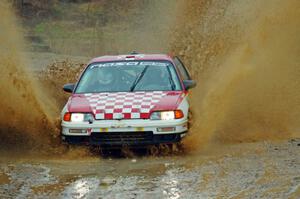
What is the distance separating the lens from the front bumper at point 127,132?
9.38 m

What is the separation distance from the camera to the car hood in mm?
9469

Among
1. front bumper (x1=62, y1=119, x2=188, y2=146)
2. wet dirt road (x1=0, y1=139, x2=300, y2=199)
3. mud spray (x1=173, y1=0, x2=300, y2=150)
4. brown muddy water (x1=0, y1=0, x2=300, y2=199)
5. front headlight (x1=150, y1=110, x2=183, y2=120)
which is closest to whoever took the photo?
wet dirt road (x1=0, y1=139, x2=300, y2=199)

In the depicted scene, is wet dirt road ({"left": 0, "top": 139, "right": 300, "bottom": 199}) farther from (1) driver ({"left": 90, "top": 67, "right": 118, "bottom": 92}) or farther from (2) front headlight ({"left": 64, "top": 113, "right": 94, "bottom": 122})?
(1) driver ({"left": 90, "top": 67, "right": 118, "bottom": 92})

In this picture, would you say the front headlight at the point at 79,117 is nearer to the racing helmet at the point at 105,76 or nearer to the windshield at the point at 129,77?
the windshield at the point at 129,77

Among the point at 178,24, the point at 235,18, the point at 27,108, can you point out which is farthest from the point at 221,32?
the point at 27,108

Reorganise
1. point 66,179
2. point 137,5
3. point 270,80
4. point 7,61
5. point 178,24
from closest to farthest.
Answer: point 66,179 → point 7,61 → point 270,80 → point 178,24 → point 137,5

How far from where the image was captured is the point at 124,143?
9.46 metres

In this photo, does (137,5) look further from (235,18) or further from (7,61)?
(7,61)

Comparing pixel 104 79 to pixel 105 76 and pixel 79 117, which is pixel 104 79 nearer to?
pixel 105 76

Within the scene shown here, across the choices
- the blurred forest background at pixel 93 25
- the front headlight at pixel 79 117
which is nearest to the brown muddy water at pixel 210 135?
the front headlight at pixel 79 117

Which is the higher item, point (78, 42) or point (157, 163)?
point (157, 163)

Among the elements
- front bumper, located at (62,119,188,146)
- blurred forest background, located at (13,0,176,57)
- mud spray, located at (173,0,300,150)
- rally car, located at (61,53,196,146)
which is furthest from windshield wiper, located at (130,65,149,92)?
blurred forest background, located at (13,0,176,57)

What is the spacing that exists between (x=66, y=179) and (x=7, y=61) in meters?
5.21

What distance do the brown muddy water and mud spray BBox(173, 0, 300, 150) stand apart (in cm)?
3
